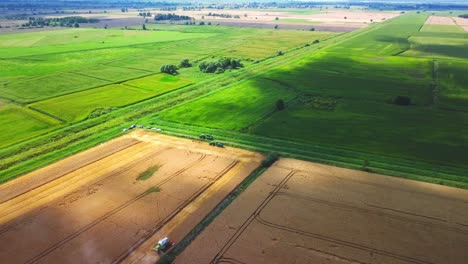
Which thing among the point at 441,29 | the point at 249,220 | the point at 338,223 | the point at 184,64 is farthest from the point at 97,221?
the point at 441,29

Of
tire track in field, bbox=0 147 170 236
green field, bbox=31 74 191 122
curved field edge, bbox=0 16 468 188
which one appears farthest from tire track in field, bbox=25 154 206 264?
green field, bbox=31 74 191 122

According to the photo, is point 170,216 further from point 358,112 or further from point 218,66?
point 218,66

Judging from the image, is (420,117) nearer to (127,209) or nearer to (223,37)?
(127,209)

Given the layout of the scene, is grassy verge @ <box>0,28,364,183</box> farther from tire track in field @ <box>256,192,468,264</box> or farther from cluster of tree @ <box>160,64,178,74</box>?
tire track in field @ <box>256,192,468,264</box>

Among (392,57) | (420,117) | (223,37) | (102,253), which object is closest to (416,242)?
(102,253)

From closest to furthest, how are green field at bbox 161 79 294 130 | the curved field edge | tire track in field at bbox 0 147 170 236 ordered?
1. tire track in field at bbox 0 147 170 236
2. the curved field edge
3. green field at bbox 161 79 294 130

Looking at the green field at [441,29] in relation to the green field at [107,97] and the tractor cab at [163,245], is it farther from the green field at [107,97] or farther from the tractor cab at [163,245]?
the tractor cab at [163,245]

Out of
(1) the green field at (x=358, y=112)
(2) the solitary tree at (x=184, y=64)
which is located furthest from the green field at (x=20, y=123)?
(2) the solitary tree at (x=184, y=64)
